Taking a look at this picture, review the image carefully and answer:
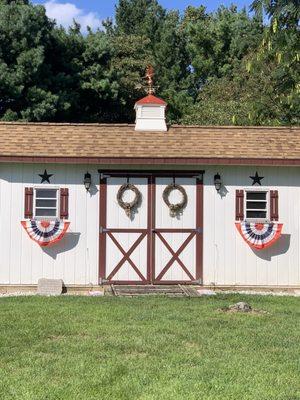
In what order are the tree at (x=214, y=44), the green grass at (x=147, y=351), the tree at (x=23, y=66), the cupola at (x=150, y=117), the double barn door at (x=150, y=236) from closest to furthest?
the green grass at (x=147, y=351)
the double barn door at (x=150, y=236)
the cupola at (x=150, y=117)
the tree at (x=23, y=66)
the tree at (x=214, y=44)

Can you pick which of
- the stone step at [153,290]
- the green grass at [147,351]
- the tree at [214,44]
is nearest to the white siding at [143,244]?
the stone step at [153,290]

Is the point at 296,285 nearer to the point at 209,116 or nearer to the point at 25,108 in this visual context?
the point at 209,116

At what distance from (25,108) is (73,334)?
18.4 m

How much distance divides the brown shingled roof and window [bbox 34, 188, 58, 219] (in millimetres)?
677

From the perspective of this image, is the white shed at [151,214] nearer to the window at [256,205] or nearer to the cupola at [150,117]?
the window at [256,205]

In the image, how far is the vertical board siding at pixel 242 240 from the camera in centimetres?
1116

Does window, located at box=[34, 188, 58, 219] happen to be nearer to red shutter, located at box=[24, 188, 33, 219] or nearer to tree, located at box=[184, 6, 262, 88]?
red shutter, located at box=[24, 188, 33, 219]

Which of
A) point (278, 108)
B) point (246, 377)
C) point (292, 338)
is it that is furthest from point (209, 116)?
point (246, 377)

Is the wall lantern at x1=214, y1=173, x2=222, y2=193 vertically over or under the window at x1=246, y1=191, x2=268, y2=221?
over

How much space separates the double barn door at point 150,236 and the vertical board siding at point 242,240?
9.6 inches

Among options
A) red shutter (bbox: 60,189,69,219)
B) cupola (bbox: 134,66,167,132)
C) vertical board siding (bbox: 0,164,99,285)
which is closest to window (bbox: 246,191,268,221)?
cupola (bbox: 134,66,167,132)

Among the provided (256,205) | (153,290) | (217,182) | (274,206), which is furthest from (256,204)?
(153,290)

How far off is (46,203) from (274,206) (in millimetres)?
4375

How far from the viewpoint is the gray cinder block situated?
1052 centimetres
